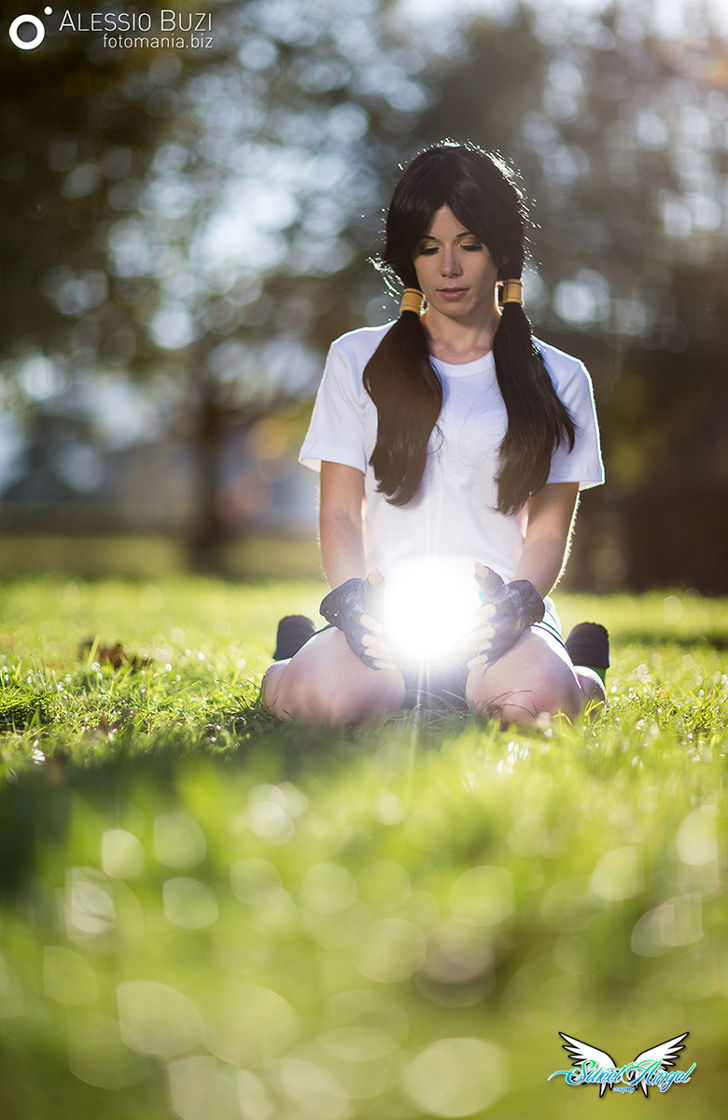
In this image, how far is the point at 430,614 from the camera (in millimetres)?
2846

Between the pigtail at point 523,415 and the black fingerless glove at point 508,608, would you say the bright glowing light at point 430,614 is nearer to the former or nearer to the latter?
the black fingerless glove at point 508,608

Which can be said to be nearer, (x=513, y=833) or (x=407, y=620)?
(x=513, y=833)

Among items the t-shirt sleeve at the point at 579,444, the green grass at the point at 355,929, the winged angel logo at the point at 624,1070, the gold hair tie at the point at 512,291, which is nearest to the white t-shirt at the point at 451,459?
the t-shirt sleeve at the point at 579,444

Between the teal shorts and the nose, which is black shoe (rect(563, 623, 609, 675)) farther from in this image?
the nose

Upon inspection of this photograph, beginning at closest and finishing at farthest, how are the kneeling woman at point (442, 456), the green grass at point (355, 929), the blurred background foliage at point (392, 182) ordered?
the green grass at point (355, 929) → the kneeling woman at point (442, 456) → the blurred background foliage at point (392, 182)

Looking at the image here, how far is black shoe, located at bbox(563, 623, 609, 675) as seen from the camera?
325 centimetres

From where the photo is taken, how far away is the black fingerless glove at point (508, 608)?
8.55ft

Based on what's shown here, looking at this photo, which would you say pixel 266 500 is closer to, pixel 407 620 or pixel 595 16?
pixel 595 16

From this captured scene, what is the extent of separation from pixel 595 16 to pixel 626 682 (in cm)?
1363

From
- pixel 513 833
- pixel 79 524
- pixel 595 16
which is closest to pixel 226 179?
pixel 595 16

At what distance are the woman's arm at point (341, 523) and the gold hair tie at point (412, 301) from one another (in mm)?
536

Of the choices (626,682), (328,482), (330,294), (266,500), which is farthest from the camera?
(266,500)

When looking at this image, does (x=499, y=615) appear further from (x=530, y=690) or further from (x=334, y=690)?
(x=334, y=690)

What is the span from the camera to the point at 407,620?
2.80m
